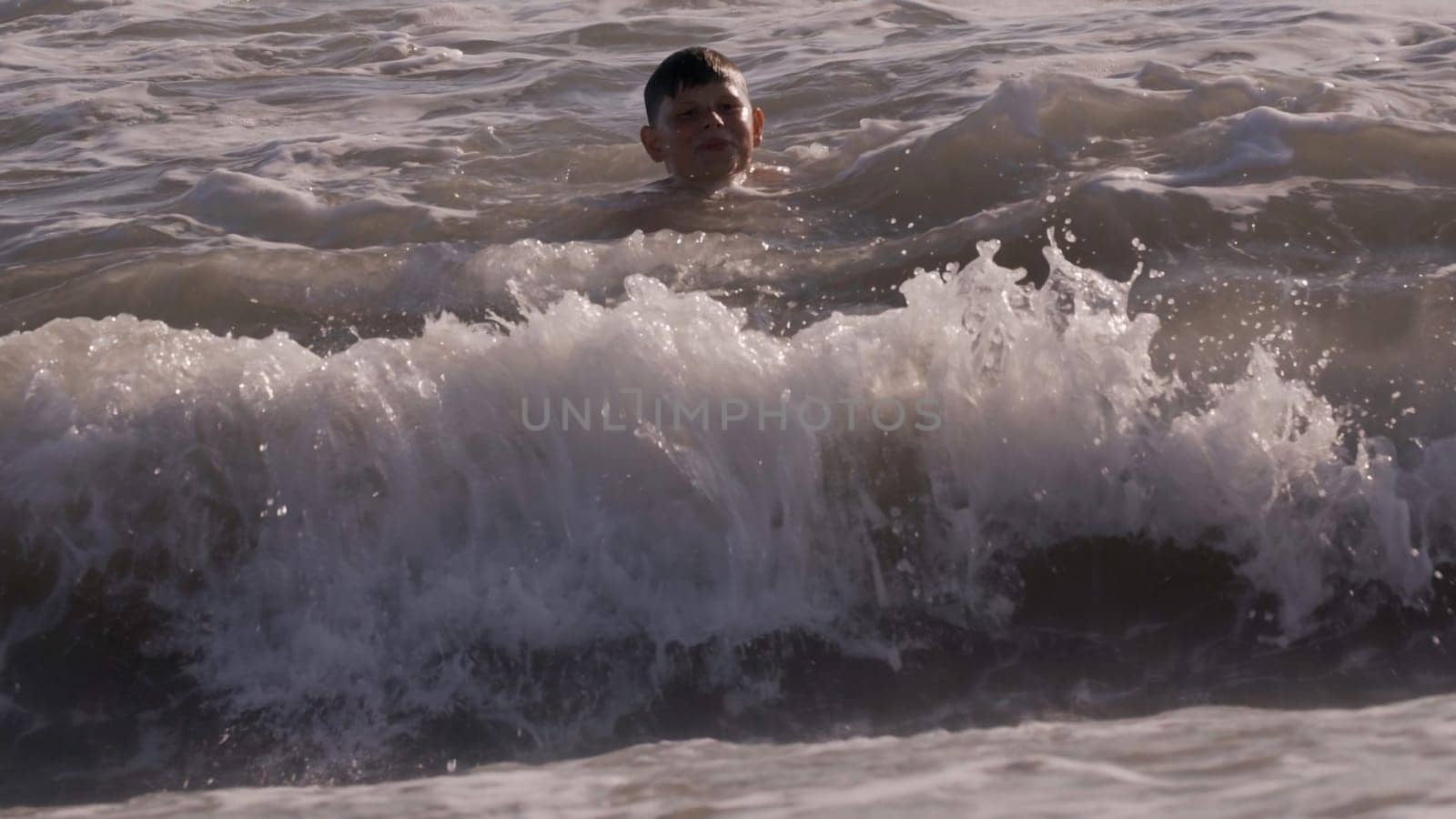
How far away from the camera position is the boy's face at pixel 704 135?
19.1 ft

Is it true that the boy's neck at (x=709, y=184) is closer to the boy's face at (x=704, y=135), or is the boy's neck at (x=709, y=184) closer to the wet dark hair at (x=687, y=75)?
the boy's face at (x=704, y=135)

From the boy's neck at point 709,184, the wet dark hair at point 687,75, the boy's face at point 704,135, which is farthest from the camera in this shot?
the wet dark hair at point 687,75

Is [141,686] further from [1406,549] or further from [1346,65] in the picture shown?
[1346,65]

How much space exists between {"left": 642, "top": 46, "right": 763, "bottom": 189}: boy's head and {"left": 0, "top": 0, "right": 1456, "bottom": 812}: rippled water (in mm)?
719

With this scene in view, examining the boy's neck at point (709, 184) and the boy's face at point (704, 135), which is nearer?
the boy's neck at point (709, 184)

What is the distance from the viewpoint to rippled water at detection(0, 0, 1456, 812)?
3.05 meters

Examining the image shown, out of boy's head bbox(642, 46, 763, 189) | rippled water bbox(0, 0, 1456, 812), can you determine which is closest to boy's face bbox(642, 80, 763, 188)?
boy's head bbox(642, 46, 763, 189)

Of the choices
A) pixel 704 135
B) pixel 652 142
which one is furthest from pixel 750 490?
pixel 652 142

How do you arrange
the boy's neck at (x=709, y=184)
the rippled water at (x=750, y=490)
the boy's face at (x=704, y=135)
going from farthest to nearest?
the boy's face at (x=704, y=135)
the boy's neck at (x=709, y=184)
the rippled water at (x=750, y=490)

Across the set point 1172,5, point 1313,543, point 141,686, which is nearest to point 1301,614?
point 1313,543

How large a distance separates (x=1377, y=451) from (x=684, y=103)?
319 cm

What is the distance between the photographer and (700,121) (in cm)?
589

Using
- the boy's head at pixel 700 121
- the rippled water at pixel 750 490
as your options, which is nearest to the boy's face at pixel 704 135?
the boy's head at pixel 700 121

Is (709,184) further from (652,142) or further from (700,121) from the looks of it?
(652,142)
